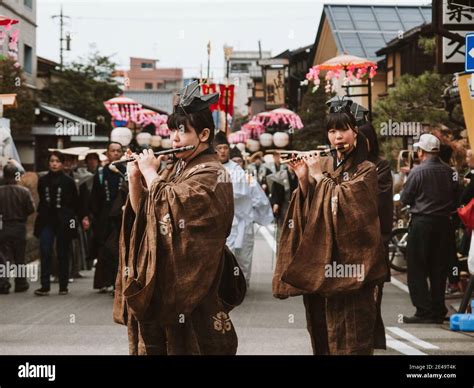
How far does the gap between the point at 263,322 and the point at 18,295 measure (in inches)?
170

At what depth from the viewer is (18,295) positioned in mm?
13289

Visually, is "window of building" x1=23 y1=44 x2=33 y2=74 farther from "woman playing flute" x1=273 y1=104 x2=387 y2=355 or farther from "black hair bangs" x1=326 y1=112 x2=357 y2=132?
"woman playing flute" x1=273 y1=104 x2=387 y2=355

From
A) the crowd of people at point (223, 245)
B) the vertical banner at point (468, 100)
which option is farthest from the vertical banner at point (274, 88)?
the crowd of people at point (223, 245)

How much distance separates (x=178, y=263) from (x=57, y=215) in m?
8.64

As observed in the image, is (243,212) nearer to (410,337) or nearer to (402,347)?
(410,337)

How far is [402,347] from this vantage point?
9.03 metres

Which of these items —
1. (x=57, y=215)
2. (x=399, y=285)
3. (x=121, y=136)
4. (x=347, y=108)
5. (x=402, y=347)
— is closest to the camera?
(x=347, y=108)

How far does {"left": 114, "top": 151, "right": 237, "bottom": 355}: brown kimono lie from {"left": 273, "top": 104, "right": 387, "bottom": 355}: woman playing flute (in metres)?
0.83

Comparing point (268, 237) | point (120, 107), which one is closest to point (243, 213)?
point (268, 237)

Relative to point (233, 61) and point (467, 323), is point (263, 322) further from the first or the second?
point (233, 61)

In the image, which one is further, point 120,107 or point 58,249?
point 120,107

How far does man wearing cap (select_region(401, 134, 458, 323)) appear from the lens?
1096cm

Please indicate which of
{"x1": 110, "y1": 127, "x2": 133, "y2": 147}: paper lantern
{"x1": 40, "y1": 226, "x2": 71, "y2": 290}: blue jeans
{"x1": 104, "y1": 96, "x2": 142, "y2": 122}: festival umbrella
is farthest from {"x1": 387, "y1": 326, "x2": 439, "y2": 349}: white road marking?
{"x1": 104, "y1": 96, "x2": 142, "y2": 122}: festival umbrella

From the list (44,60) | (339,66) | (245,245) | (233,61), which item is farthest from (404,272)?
(233,61)
